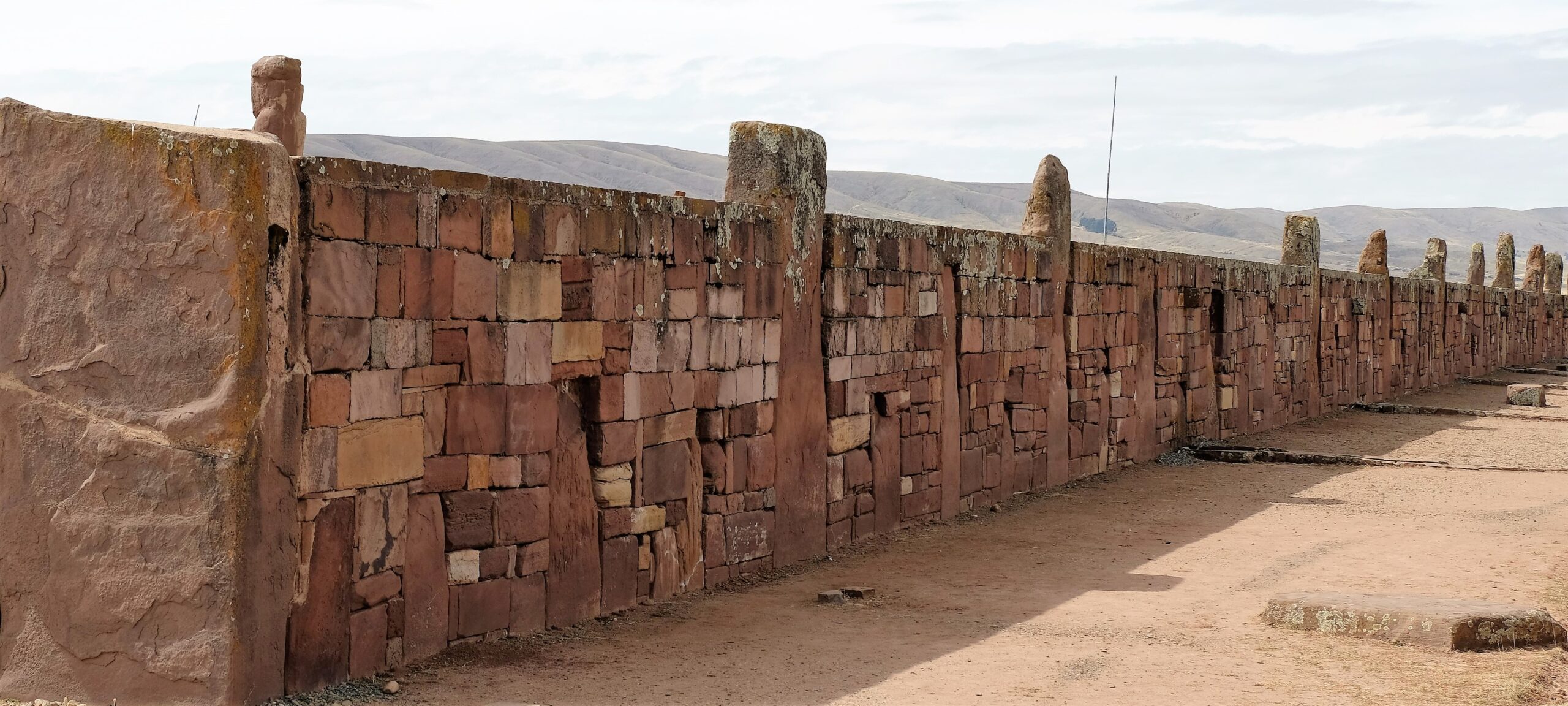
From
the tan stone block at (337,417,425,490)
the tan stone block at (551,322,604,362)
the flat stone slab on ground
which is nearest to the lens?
the tan stone block at (337,417,425,490)

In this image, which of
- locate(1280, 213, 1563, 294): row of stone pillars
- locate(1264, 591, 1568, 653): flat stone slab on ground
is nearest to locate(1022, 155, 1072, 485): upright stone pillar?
locate(1264, 591, 1568, 653): flat stone slab on ground

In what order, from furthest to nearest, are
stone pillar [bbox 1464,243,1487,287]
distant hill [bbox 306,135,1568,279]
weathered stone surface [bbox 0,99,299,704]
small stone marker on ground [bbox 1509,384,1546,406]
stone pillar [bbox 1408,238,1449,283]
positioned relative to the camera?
1. distant hill [bbox 306,135,1568,279]
2. stone pillar [bbox 1464,243,1487,287]
3. stone pillar [bbox 1408,238,1449,283]
4. small stone marker on ground [bbox 1509,384,1546,406]
5. weathered stone surface [bbox 0,99,299,704]

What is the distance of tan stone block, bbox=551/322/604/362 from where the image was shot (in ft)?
22.9

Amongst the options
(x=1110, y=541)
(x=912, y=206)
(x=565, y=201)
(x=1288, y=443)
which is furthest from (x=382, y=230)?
(x=912, y=206)

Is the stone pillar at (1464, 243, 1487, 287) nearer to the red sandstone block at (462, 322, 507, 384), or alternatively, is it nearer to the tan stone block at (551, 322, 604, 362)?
the tan stone block at (551, 322, 604, 362)

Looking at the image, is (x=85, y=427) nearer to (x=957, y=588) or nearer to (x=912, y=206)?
(x=957, y=588)

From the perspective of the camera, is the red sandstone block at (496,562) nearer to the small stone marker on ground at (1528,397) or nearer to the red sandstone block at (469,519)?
the red sandstone block at (469,519)

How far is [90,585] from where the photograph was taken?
536cm

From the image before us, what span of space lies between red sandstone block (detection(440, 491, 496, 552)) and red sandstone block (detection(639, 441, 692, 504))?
118cm

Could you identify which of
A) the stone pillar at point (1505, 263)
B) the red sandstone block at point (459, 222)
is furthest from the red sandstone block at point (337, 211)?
the stone pillar at point (1505, 263)

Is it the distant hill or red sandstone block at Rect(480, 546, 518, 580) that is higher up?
the distant hill

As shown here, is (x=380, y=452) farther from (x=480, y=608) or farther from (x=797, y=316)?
(x=797, y=316)

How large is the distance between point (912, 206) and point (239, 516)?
5420 inches

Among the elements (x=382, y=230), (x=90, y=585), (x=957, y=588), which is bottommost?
(x=957, y=588)
